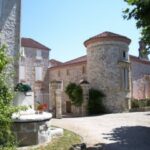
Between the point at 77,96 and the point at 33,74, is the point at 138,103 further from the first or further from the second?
the point at 33,74

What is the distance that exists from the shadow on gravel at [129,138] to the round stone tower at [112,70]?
10142mm

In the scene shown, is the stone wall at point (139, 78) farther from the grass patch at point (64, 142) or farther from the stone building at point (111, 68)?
the grass patch at point (64, 142)

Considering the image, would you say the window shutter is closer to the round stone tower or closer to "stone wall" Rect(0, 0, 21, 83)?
the round stone tower

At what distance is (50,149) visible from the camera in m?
9.80

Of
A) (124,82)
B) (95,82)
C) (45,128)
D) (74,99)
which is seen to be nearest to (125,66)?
(124,82)

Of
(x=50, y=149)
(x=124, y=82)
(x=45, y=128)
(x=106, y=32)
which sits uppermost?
(x=106, y=32)

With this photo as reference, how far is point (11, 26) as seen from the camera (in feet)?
35.1

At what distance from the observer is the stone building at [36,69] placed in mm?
36344

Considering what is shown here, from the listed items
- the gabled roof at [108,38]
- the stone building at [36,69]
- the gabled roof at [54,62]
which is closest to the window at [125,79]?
the gabled roof at [108,38]

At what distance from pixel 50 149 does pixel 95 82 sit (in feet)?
56.8

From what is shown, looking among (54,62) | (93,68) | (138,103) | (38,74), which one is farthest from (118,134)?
(54,62)

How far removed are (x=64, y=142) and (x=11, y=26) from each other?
201 inches

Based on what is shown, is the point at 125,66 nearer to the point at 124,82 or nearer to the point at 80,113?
the point at 124,82

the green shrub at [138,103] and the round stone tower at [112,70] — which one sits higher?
the round stone tower at [112,70]
